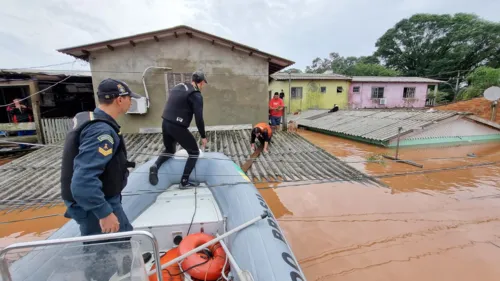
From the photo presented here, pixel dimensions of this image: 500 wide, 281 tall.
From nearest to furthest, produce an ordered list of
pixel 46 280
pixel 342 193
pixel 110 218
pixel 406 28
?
pixel 46 280 < pixel 110 218 < pixel 342 193 < pixel 406 28

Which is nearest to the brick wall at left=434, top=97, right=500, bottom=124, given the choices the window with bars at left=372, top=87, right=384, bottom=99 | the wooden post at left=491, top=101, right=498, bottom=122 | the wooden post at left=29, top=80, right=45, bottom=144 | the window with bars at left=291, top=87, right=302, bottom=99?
the wooden post at left=491, top=101, right=498, bottom=122

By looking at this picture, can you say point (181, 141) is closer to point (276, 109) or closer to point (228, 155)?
point (228, 155)

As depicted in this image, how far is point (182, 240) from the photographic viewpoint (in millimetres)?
2146

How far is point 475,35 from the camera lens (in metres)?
24.8

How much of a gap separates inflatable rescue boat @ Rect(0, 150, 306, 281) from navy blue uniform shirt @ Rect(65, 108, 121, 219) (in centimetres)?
23

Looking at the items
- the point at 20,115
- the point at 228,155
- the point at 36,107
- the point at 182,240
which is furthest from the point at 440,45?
the point at 20,115

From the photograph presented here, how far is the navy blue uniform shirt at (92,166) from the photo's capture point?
136 cm

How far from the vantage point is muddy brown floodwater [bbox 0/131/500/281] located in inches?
109

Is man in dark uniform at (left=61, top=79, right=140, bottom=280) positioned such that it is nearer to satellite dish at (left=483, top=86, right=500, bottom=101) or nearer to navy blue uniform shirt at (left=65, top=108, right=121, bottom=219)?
navy blue uniform shirt at (left=65, top=108, right=121, bottom=219)

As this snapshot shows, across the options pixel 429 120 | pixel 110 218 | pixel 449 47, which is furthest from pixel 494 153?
pixel 449 47

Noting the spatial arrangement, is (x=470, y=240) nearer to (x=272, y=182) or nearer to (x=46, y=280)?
(x=272, y=182)

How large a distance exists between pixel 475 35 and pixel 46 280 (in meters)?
36.9

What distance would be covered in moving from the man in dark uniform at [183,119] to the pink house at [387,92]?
21537mm

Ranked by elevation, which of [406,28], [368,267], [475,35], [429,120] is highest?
[406,28]
